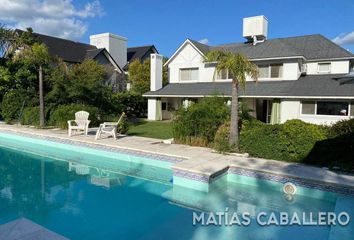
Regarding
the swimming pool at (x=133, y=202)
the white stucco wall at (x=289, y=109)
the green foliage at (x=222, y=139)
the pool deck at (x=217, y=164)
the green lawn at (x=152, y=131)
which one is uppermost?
the white stucco wall at (x=289, y=109)

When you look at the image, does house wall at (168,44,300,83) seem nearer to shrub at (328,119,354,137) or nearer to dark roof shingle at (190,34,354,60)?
dark roof shingle at (190,34,354,60)

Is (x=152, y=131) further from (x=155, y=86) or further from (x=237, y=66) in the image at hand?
(x=155, y=86)

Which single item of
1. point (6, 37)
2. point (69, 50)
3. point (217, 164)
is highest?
point (69, 50)

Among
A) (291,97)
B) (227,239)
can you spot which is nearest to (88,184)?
(227,239)

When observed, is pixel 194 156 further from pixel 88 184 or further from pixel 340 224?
pixel 340 224

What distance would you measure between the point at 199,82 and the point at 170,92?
2.83 meters

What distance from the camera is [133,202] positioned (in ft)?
25.4

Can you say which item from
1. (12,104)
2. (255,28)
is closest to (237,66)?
(12,104)

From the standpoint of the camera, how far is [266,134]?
10.5 meters

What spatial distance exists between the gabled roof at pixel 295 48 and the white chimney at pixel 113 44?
1631 centimetres

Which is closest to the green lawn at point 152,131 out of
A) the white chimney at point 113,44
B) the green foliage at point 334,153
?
the green foliage at point 334,153

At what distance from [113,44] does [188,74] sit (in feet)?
54.6

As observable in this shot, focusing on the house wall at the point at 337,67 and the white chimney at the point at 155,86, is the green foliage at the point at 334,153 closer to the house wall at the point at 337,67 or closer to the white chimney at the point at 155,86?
the house wall at the point at 337,67

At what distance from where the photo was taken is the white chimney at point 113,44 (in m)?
38.2
